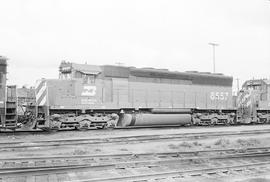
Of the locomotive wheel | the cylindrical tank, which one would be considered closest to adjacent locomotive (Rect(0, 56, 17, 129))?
the locomotive wheel

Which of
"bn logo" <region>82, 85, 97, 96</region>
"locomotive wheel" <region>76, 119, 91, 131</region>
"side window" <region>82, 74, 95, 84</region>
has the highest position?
"side window" <region>82, 74, 95, 84</region>

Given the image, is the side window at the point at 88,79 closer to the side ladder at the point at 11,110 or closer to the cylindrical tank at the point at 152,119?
the cylindrical tank at the point at 152,119

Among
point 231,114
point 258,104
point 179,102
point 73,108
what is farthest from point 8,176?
point 258,104

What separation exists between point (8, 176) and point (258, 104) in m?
20.7

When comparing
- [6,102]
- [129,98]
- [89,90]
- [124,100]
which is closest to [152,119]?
[129,98]

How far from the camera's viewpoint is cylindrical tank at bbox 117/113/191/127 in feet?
58.0

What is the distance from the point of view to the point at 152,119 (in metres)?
18.5

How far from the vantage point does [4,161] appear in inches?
303

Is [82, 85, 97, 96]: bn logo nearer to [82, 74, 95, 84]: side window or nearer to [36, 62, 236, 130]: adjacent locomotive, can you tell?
[36, 62, 236, 130]: adjacent locomotive

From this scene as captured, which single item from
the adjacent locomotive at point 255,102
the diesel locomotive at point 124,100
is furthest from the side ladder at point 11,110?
the adjacent locomotive at point 255,102

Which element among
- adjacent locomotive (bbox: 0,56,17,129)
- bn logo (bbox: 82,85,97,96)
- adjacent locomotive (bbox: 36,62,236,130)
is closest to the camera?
adjacent locomotive (bbox: 0,56,17,129)

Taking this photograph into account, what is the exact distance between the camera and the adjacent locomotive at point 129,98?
1575 centimetres

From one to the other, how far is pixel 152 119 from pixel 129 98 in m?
A: 1.75

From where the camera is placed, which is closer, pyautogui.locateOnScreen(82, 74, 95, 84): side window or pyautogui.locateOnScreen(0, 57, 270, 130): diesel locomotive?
pyautogui.locateOnScreen(0, 57, 270, 130): diesel locomotive
